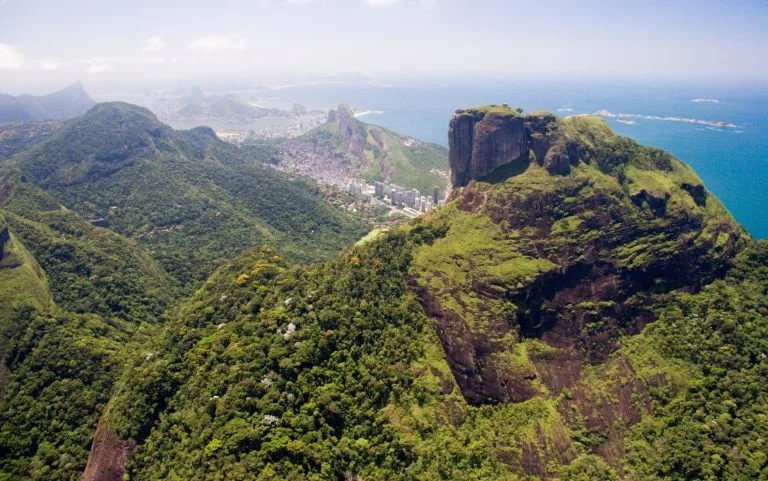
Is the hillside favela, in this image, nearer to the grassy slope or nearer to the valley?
the valley

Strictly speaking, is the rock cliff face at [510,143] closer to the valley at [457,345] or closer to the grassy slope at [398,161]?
the valley at [457,345]

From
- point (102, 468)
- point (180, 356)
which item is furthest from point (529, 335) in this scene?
point (102, 468)

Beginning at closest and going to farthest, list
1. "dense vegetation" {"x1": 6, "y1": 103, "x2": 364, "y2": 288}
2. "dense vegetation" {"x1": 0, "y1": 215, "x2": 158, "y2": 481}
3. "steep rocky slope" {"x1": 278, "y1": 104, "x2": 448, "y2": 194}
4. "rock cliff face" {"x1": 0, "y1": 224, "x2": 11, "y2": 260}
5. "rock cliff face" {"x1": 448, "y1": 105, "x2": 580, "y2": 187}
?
Result: 1. "dense vegetation" {"x1": 0, "y1": 215, "x2": 158, "y2": 481}
2. "rock cliff face" {"x1": 448, "y1": 105, "x2": 580, "y2": 187}
3. "rock cliff face" {"x1": 0, "y1": 224, "x2": 11, "y2": 260}
4. "dense vegetation" {"x1": 6, "y1": 103, "x2": 364, "y2": 288}
5. "steep rocky slope" {"x1": 278, "y1": 104, "x2": 448, "y2": 194}

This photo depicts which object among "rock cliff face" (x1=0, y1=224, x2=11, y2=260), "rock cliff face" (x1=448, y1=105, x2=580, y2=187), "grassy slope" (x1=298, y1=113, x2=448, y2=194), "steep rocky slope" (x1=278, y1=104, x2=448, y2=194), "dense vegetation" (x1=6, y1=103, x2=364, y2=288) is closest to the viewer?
"rock cliff face" (x1=448, y1=105, x2=580, y2=187)

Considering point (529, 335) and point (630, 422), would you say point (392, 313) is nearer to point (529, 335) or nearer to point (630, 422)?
point (529, 335)

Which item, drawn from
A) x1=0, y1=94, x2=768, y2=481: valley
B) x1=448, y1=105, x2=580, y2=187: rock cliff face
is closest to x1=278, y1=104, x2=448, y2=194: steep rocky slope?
x1=448, y1=105, x2=580, y2=187: rock cliff face

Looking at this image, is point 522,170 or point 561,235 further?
point 522,170

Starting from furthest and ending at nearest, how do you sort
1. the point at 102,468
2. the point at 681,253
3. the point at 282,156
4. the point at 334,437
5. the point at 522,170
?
1. the point at 282,156
2. the point at 522,170
3. the point at 681,253
4. the point at 102,468
5. the point at 334,437
